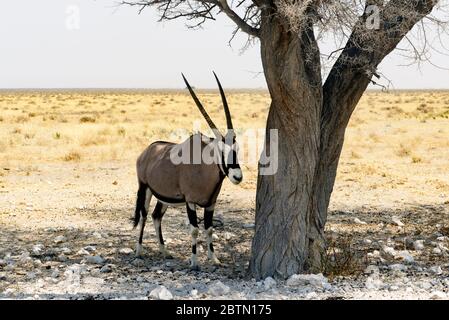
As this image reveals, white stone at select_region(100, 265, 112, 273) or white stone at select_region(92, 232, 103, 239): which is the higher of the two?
white stone at select_region(100, 265, 112, 273)

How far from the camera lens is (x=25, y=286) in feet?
21.8

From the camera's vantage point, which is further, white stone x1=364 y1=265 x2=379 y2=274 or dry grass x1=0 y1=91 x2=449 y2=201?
dry grass x1=0 y1=91 x2=449 y2=201

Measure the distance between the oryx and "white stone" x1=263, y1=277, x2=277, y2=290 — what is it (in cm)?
105

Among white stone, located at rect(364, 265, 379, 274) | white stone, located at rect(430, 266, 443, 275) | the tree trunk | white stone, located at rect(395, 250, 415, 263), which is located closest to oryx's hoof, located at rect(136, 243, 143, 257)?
the tree trunk

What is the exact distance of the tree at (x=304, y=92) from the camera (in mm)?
6332

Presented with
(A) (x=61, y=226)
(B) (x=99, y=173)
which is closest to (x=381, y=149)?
(B) (x=99, y=173)

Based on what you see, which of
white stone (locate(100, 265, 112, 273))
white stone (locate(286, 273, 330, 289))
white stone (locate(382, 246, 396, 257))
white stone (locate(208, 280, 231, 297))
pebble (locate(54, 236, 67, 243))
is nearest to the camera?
white stone (locate(208, 280, 231, 297))

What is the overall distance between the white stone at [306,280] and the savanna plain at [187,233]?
0.05 feet

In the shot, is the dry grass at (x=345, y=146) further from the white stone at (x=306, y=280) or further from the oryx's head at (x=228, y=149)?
the white stone at (x=306, y=280)

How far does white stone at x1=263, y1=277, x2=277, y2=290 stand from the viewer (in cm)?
635

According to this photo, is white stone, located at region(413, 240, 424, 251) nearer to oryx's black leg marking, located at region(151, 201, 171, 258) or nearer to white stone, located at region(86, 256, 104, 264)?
oryx's black leg marking, located at region(151, 201, 171, 258)

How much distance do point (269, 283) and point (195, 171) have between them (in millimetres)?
1651

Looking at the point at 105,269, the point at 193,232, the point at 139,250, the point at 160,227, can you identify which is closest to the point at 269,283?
→ the point at 193,232
